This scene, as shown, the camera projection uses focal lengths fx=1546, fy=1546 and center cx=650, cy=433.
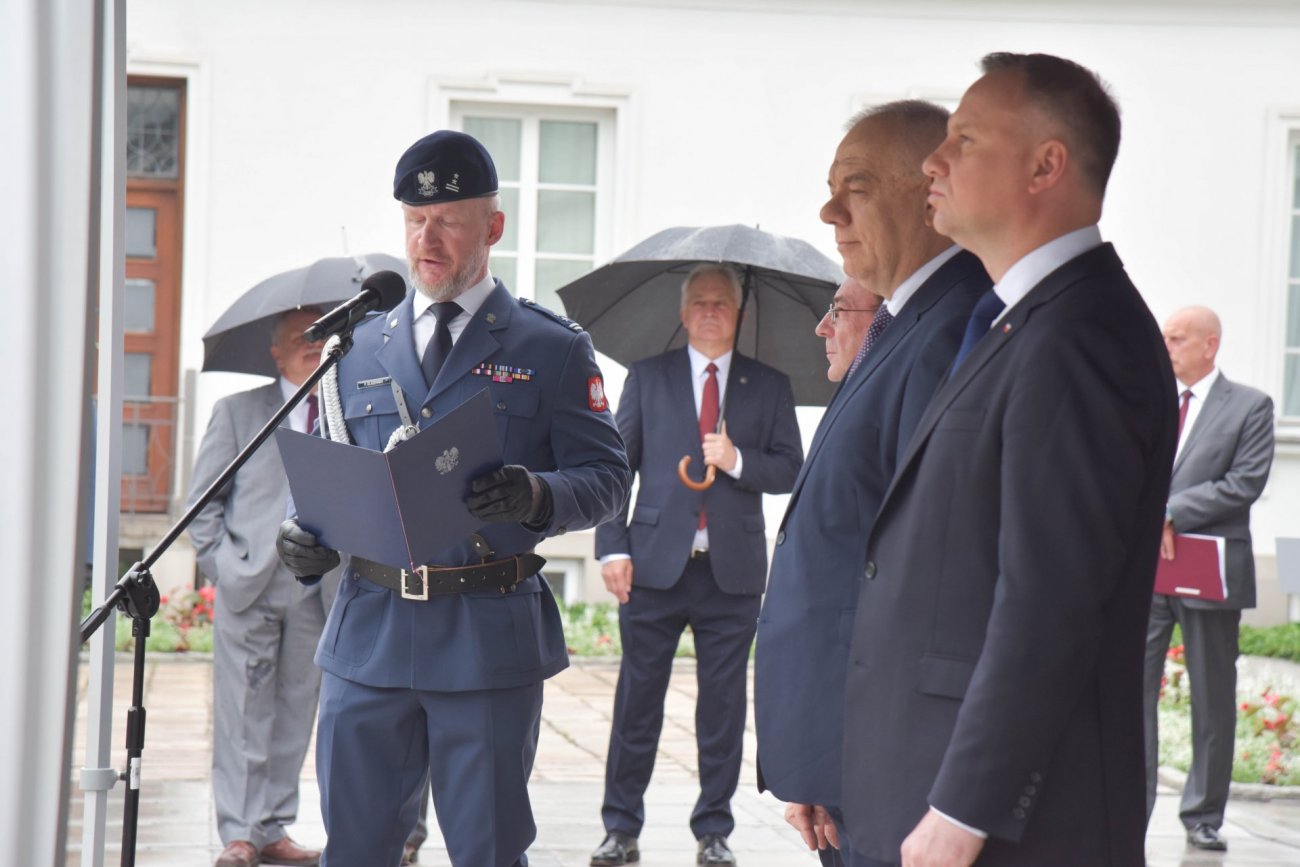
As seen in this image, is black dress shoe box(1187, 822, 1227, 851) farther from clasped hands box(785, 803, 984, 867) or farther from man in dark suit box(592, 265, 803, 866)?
clasped hands box(785, 803, 984, 867)

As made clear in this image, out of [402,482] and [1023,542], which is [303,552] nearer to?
[402,482]

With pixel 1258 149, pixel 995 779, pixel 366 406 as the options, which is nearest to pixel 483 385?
pixel 366 406

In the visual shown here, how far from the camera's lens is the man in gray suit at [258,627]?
535cm

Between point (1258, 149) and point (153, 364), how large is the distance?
8788mm

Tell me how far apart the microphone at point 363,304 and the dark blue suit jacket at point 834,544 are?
1060 mm

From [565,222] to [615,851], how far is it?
732 centimetres

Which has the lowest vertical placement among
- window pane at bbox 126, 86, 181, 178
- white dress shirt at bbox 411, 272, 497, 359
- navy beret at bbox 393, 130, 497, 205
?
white dress shirt at bbox 411, 272, 497, 359

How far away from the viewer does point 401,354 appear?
11.8ft

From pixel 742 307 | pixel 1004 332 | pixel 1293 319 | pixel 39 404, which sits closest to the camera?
pixel 39 404

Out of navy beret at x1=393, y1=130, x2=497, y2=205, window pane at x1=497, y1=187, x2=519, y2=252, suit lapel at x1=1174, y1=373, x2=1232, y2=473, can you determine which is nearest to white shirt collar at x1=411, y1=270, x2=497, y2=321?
navy beret at x1=393, y1=130, x2=497, y2=205

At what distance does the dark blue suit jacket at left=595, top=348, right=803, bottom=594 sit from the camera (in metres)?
5.83

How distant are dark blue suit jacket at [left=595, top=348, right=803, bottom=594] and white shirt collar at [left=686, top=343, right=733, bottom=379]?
28 millimetres

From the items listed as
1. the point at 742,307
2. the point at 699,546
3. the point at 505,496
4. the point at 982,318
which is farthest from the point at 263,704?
the point at 982,318

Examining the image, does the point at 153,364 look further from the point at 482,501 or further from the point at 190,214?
the point at 482,501
